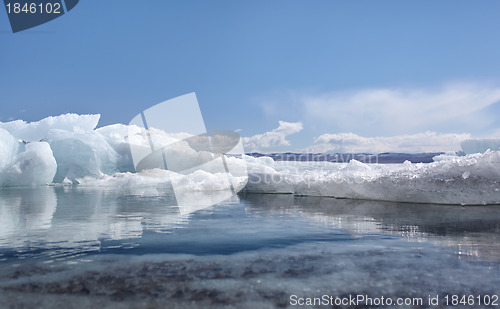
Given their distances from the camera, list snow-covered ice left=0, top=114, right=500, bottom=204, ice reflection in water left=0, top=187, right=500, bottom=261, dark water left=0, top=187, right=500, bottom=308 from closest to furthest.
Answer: dark water left=0, top=187, right=500, bottom=308 < ice reflection in water left=0, top=187, right=500, bottom=261 < snow-covered ice left=0, top=114, right=500, bottom=204

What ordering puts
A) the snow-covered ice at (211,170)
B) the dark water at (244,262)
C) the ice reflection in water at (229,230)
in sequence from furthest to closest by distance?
the snow-covered ice at (211,170) → the ice reflection in water at (229,230) → the dark water at (244,262)

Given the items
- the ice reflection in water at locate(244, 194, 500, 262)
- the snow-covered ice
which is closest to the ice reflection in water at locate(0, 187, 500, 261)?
the ice reflection in water at locate(244, 194, 500, 262)

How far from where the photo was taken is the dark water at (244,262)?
226 centimetres

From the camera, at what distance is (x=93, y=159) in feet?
71.2

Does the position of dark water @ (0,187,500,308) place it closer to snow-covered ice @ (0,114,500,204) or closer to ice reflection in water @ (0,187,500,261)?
ice reflection in water @ (0,187,500,261)

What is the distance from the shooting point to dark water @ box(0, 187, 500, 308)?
226 cm

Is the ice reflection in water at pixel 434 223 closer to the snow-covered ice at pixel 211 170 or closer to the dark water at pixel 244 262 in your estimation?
the dark water at pixel 244 262

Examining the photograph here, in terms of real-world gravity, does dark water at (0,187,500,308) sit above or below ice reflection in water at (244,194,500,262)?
below

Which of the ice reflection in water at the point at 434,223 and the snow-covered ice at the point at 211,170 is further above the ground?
the snow-covered ice at the point at 211,170

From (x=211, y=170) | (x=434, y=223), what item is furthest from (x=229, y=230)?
(x=211, y=170)

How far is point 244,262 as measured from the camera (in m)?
3.02

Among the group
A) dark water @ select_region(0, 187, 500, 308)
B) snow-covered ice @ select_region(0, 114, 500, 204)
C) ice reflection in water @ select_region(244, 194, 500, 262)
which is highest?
snow-covered ice @ select_region(0, 114, 500, 204)

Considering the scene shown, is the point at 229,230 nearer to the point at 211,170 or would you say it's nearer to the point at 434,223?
the point at 434,223

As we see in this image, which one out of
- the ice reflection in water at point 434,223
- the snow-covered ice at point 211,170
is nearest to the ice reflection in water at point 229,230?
the ice reflection in water at point 434,223
